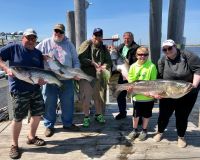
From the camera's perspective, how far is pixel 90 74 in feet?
22.4

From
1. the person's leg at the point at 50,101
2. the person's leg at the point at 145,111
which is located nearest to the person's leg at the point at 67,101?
the person's leg at the point at 50,101

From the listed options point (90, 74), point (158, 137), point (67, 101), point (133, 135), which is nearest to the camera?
point (158, 137)

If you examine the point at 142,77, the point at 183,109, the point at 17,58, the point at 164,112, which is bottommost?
the point at 164,112

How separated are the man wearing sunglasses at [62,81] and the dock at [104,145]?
0.27 metres

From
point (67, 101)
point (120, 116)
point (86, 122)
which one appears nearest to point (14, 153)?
point (67, 101)

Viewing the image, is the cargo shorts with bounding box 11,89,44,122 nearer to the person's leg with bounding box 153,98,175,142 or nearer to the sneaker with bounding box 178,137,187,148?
the person's leg with bounding box 153,98,175,142

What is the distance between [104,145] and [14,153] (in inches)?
57.5

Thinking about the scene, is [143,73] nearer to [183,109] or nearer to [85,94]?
[183,109]

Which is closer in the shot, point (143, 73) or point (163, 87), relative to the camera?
point (163, 87)

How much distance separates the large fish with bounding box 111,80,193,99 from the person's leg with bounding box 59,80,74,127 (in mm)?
1087

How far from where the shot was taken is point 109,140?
20.1ft

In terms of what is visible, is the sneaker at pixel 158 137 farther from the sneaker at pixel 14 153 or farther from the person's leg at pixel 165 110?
the sneaker at pixel 14 153

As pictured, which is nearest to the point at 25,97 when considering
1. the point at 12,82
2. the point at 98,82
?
the point at 12,82

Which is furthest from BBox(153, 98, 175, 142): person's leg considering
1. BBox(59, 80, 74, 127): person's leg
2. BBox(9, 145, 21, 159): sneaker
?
BBox(9, 145, 21, 159): sneaker
